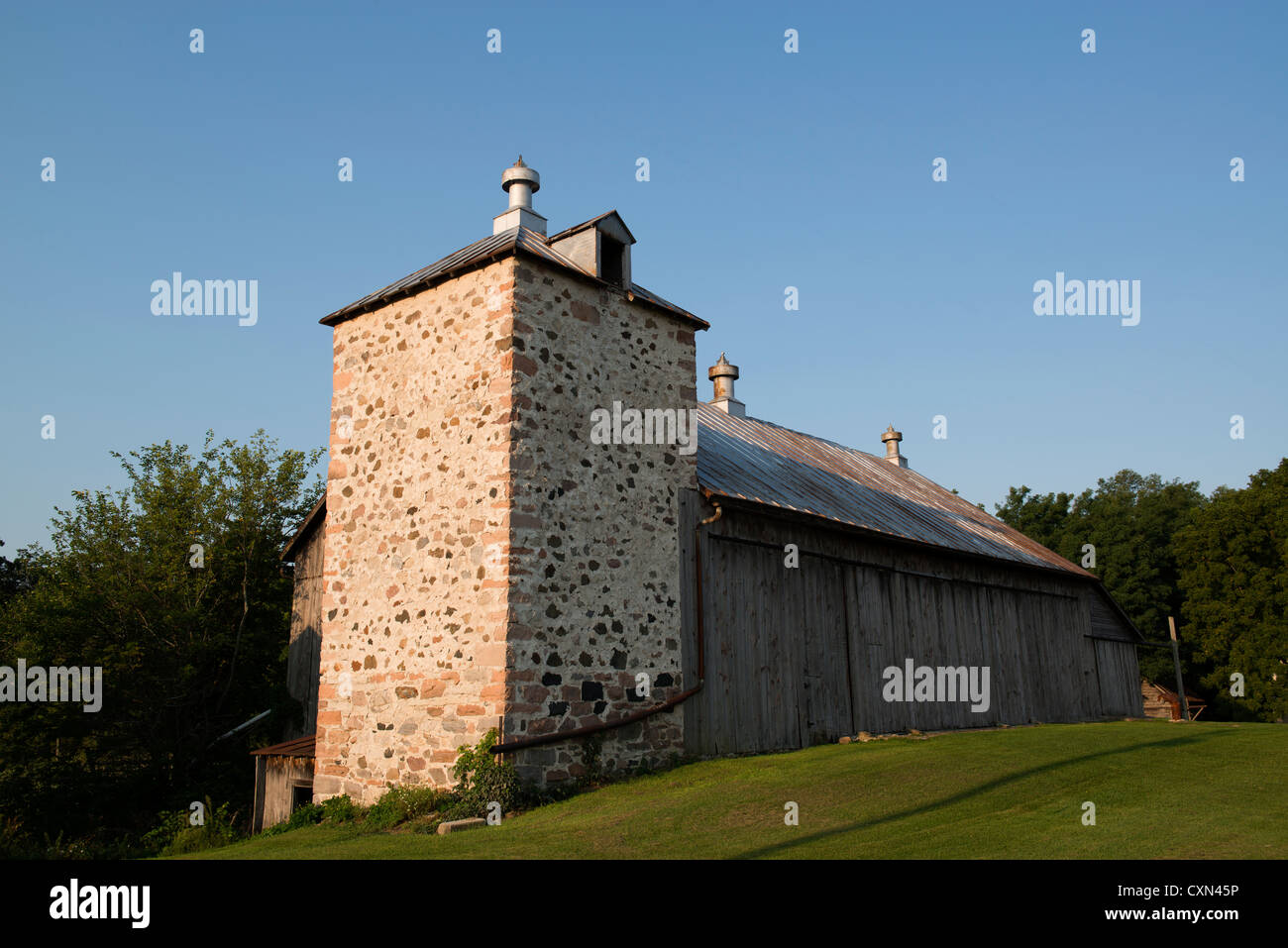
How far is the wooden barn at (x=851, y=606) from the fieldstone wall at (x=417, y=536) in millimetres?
3585

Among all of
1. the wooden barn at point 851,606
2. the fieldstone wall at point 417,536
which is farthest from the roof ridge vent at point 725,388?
the fieldstone wall at point 417,536

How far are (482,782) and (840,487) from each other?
13.2 metres

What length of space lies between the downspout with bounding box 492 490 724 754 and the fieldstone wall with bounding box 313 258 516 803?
18.4 inches

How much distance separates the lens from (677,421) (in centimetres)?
1508

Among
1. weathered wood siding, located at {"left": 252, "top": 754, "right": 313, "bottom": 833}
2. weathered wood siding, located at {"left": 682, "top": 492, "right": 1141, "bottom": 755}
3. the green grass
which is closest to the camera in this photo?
the green grass

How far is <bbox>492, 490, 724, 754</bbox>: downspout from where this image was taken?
11.7 m

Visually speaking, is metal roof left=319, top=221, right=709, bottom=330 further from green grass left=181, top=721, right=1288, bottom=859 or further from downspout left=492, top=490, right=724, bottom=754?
green grass left=181, top=721, right=1288, bottom=859

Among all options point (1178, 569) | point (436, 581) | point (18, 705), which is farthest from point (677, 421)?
point (1178, 569)

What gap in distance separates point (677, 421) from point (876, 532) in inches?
226

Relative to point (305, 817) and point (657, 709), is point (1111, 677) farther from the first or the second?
point (305, 817)

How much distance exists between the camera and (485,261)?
13195 mm

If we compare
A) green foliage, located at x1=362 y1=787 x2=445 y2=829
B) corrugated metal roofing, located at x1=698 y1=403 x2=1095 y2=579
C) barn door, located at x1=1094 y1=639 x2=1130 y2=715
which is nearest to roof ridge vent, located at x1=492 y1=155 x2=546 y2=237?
corrugated metal roofing, located at x1=698 y1=403 x2=1095 y2=579
